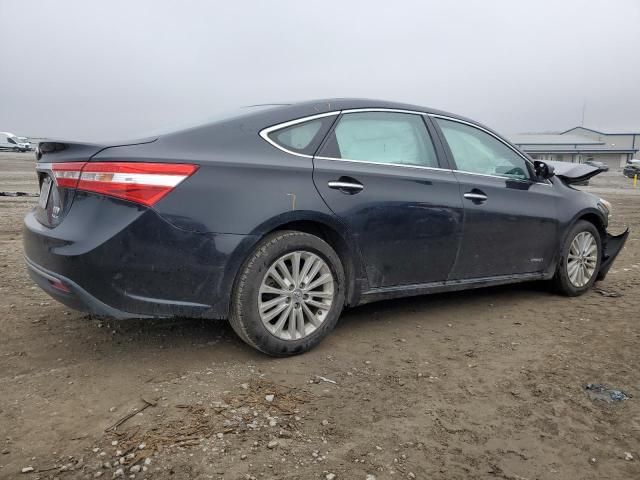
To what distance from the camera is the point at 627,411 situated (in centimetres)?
283

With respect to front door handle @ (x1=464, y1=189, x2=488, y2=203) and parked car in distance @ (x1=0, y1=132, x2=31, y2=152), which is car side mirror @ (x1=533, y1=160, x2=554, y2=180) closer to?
front door handle @ (x1=464, y1=189, x2=488, y2=203)

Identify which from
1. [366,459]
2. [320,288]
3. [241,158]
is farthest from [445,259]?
[366,459]

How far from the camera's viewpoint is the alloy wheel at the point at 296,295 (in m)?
3.22

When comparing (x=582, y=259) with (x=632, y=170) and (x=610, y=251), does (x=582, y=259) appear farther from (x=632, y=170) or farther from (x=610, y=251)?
(x=632, y=170)

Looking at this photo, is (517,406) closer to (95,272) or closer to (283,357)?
A: (283,357)

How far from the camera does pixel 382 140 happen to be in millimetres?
3863

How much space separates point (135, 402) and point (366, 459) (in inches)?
47.1

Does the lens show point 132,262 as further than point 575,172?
No

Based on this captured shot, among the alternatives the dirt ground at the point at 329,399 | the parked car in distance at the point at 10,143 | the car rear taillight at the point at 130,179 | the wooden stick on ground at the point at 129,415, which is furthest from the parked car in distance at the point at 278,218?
the parked car in distance at the point at 10,143

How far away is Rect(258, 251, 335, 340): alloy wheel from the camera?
322 cm

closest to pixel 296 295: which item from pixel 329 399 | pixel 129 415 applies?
pixel 329 399

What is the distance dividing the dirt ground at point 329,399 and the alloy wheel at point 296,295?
0.21 m

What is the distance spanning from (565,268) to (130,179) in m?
3.85

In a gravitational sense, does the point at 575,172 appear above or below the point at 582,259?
above
